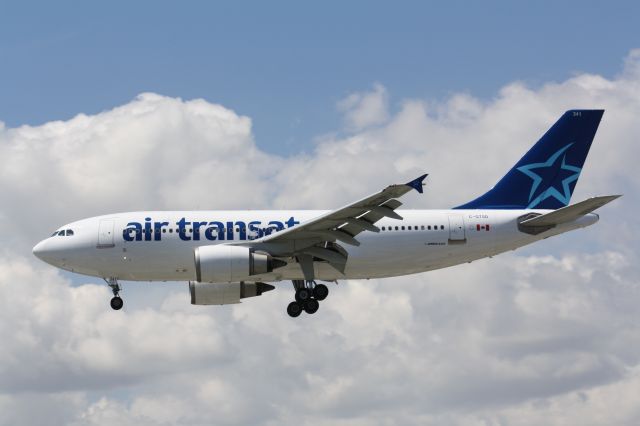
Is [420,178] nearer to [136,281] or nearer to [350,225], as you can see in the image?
[350,225]

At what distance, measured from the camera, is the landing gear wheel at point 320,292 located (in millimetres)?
44938

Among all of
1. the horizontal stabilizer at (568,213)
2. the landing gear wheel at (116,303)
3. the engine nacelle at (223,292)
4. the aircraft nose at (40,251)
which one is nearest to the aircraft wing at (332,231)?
the engine nacelle at (223,292)

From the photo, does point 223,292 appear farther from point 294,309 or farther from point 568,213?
point 568,213

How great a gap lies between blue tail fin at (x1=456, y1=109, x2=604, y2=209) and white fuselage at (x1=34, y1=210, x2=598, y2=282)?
1.80 meters

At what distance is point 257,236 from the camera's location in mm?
44094

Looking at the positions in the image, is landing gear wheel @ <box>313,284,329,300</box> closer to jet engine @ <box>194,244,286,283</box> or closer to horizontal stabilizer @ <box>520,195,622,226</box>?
jet engine @ <box>194,244,286,283</box>

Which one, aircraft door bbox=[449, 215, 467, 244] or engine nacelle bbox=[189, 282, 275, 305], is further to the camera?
engine nacelle bbox=[189, 282, 275, 305]

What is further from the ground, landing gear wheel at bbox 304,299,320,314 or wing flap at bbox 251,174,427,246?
wing flap at bbox 251,174,427,246

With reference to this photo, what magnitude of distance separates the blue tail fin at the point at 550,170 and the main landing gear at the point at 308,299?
728 cm

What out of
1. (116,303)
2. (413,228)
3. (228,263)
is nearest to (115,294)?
(116,303)

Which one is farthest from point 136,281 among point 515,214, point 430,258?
point 515,214

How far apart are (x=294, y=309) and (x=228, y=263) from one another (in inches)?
173

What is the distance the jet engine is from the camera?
41.8 meters

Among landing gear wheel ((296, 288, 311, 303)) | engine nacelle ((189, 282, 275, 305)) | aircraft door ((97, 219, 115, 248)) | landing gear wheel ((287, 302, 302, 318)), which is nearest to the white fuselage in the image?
aircraft door ((97, 219, 115, 248))
